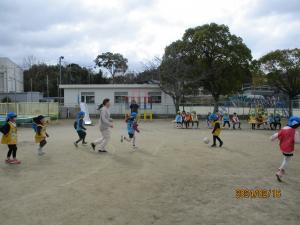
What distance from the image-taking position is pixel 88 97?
3675cm

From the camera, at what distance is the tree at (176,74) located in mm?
33812

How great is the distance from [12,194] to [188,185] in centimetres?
342

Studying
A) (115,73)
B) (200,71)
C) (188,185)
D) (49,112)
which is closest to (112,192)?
(188,185)

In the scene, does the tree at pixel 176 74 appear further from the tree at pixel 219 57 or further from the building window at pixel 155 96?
the building window at pixel 155 96

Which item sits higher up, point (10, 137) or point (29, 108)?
point (29, 108)

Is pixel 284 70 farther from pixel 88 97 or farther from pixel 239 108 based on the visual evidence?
pixel 88 97

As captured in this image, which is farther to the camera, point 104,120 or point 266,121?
point 266,121

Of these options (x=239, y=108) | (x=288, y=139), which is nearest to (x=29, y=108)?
(x=239, y=108)

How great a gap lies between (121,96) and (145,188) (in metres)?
29.7

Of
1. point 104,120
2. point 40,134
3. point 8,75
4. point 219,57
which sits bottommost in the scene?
point 40,134
